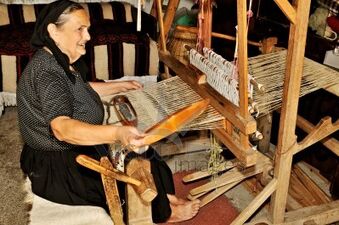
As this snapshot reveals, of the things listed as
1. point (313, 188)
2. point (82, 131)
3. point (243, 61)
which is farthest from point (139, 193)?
point (313, 188)

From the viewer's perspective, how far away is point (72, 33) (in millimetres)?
1886

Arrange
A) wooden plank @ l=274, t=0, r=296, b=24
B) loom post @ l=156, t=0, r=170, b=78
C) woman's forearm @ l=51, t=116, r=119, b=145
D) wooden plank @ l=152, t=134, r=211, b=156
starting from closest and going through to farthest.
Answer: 1. woman's forearm @ l=51, t=116, r=119, b=145
2. wooden plank @ l=274, t=0, r=296, b=24
3. loom post @ l=156, t=0, r=170, b=78
4. wooden plank @ l=152, t=134, r=211, b=156

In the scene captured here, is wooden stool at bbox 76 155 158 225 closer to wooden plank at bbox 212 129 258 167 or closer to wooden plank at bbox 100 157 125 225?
wooden plank at bbox 100 157 125 225

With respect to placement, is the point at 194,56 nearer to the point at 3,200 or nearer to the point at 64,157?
the point at 64,157

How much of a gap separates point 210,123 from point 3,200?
107 centimetres

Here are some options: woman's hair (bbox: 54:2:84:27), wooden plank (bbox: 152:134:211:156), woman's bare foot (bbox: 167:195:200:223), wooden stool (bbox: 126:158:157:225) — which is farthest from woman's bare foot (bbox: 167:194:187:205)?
woman's hair (bbox: 54:2:84:27)

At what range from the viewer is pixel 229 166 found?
2.88 m

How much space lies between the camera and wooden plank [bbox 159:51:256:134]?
177 centimetres

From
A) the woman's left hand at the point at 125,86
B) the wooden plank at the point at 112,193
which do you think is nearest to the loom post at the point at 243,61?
the wooden plank at the point at 112,193

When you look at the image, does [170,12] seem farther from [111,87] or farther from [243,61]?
[243,61]

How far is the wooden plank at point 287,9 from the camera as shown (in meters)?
1.67

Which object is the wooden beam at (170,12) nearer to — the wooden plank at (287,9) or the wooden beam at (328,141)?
the wooden plank at (287,9)

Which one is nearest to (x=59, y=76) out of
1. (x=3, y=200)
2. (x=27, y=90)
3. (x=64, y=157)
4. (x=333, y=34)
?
(x=27, y=90)

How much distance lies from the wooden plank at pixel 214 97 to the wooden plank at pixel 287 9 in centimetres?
47
